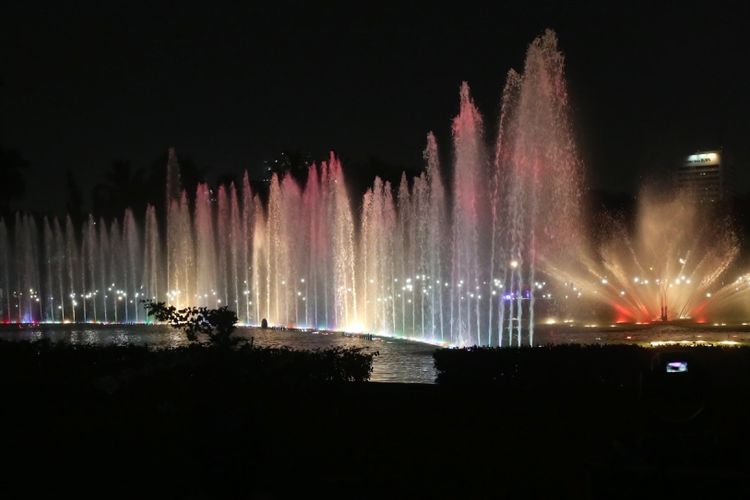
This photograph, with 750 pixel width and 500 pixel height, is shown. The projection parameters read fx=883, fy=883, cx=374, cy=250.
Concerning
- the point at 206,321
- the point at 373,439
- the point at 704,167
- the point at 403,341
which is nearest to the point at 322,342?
the point at 403,341

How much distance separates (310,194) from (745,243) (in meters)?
24.5

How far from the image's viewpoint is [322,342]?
2723 cm

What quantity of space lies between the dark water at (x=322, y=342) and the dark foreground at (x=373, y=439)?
525cm

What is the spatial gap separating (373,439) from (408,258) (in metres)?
27.9

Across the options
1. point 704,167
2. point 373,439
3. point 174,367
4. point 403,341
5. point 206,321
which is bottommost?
point 403,341

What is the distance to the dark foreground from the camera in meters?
5.70

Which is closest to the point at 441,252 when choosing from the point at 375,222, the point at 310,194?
the point at 375,222

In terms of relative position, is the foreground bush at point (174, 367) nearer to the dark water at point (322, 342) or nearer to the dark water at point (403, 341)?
the dark water at point (322, 342)

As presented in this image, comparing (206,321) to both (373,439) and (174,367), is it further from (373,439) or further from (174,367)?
(373,439)

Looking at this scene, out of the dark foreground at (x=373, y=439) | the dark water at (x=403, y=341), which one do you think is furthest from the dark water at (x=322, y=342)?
the dark foreground at (x=373, y=439)

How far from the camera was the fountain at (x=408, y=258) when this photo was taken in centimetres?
2847

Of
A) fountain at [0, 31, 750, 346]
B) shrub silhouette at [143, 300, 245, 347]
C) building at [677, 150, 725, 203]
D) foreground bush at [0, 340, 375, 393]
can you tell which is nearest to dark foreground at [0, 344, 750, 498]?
foreground bush at [0, 340, 375, 393]

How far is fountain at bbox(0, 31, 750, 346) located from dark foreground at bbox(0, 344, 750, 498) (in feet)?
50.2

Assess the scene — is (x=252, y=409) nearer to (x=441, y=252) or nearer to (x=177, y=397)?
(x=177, y=397)
